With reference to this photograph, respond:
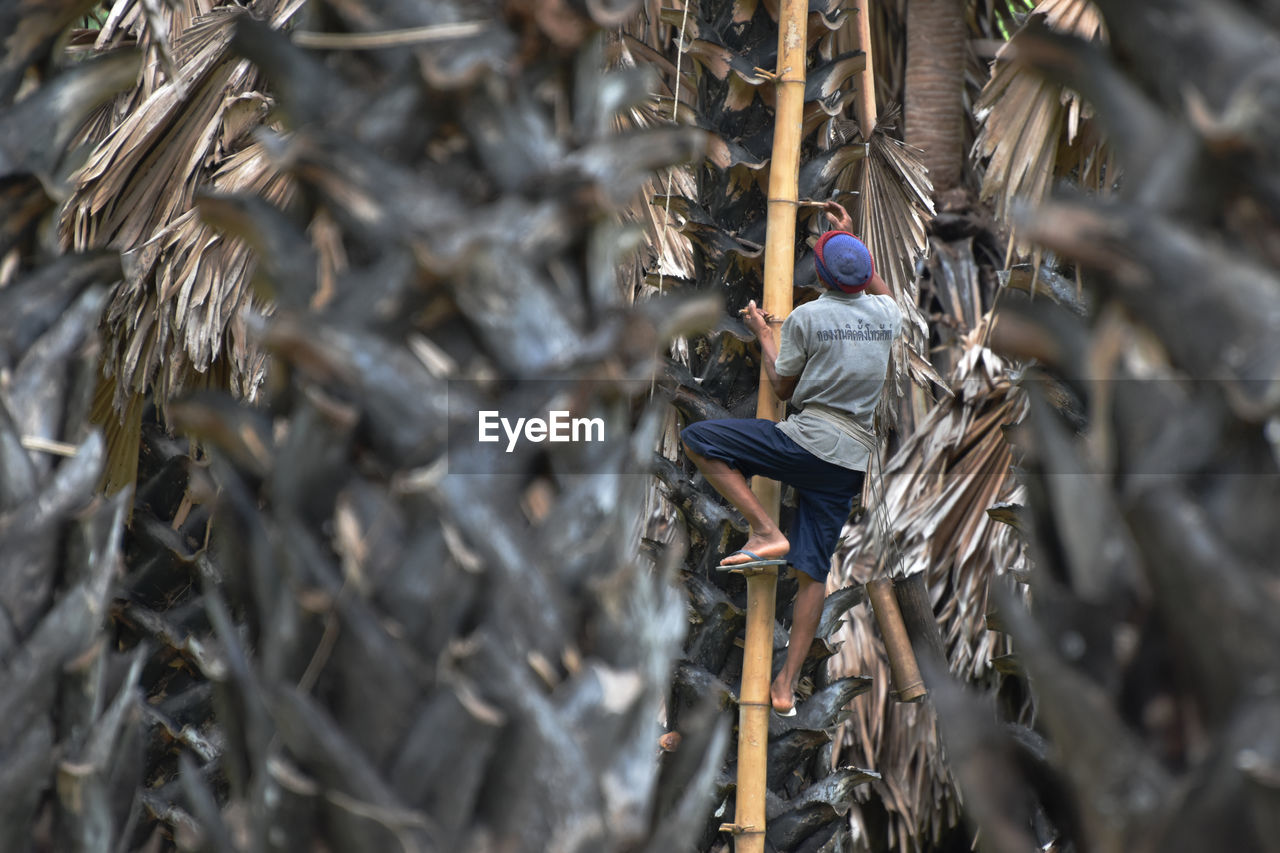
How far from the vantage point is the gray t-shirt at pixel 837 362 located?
13.4 ft

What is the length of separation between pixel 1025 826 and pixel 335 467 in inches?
27.6

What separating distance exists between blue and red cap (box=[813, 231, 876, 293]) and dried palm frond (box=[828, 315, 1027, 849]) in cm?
226

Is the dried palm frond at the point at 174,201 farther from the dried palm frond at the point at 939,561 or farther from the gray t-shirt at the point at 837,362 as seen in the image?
the dried palm frond at the point at 939,561

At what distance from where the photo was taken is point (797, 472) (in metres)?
4.22

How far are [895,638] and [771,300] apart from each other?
1.38m

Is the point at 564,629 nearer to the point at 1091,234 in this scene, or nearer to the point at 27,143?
the point at 1091,234

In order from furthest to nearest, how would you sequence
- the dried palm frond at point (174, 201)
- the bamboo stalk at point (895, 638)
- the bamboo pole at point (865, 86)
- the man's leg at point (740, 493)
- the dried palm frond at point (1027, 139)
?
the dried palm frond at point (174, 201) → the bamboo stalk at point (895, 638) → the bamboo pole at point (865, 86) → the man's leg at point (740, 493) → the dried palm frond at point (1027, 139)

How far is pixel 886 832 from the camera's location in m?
6.77

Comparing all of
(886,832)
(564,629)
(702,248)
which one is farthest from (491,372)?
(886,832)

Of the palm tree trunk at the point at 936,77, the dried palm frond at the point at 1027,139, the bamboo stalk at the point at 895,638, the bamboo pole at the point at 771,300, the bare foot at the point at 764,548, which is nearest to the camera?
the dried palm frond at the point at 1027,139

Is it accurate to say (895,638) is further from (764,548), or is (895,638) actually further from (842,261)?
(842,261)

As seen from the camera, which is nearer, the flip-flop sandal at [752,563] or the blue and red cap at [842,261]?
the flip-flop sandal at [752,563]

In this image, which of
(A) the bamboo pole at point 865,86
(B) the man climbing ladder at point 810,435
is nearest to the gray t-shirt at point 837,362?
(B) the man climbing ladder at point 810,435

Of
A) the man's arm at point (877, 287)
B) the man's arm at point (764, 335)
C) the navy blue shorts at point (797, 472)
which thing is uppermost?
the man's arm at point (764, 335)
